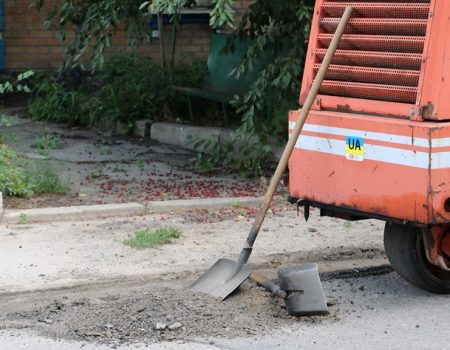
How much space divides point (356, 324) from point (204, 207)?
9.94 ft

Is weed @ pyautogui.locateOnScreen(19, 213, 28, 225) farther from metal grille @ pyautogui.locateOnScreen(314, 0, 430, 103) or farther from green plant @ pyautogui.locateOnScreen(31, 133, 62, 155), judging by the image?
metal grille @ pyautogui.locateOnScreen(314, 0, 430, 103)

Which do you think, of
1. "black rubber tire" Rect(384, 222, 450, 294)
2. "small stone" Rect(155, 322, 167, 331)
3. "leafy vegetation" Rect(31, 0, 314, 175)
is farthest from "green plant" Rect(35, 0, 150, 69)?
"small stone" Rect(155, 322, 167, 331)

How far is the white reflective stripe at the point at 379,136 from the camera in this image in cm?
548

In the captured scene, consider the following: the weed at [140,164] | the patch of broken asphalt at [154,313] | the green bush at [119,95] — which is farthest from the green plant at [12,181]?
the green bush at [119,95]

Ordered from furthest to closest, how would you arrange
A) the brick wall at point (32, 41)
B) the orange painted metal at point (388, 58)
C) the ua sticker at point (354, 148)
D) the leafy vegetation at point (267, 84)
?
the brick wall at point (32, 41), the leafy vegetation at point (267, 84), the ua sticker at point (354, 148), the orange painted metal at point (388, 58)

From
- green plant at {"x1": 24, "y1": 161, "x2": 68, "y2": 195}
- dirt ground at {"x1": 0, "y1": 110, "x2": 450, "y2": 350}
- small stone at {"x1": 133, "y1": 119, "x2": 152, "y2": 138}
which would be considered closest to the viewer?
dirt ground at {"x1": 0, "y1": 110, "x2": 450, "y2": 350}

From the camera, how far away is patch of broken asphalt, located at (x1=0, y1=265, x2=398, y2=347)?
210 inches

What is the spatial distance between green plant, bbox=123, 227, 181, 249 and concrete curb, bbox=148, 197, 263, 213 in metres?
0.74

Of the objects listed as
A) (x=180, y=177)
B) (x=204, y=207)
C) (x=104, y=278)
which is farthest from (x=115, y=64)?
(x=104, y=278)

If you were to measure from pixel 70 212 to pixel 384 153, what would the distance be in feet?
10.5

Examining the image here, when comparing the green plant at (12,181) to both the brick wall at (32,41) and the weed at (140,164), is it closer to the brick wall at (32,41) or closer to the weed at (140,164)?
the weed at (140,164)

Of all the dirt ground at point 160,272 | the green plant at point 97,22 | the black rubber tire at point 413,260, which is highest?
the green plant at point 97,22

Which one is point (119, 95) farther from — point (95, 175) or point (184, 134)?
point (95, 175)

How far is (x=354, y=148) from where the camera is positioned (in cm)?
589
